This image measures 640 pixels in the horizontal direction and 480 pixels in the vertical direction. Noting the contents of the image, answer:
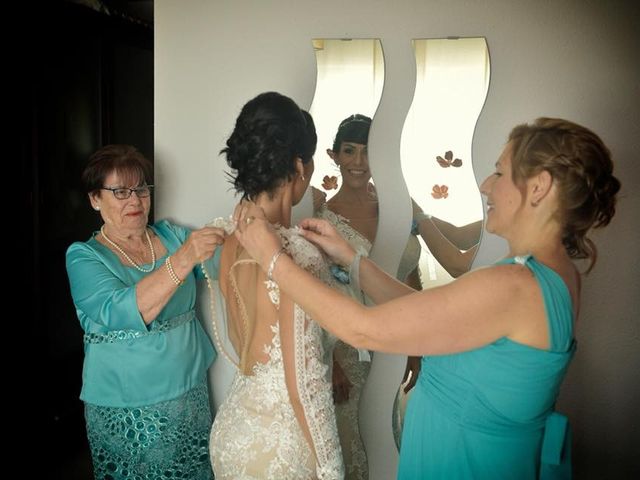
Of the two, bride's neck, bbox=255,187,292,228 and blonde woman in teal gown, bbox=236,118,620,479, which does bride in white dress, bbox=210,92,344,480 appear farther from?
blonde woman in teal gown, bbox=236,118,620,479

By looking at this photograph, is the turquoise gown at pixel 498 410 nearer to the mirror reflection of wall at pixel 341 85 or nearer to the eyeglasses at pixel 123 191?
the mirror reflection of wall at pixel 341 85

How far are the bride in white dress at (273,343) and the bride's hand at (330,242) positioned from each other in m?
0.11

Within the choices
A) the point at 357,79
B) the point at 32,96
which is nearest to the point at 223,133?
the point at 357,79

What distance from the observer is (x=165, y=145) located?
2205mm

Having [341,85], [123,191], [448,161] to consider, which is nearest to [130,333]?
[123,191]

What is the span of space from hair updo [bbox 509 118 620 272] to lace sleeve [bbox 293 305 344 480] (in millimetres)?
550

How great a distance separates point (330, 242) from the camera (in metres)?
1.69

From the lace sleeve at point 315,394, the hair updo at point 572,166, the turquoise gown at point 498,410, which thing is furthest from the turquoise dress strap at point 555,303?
the lace sleeve at point 315,394

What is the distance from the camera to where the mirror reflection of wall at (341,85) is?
6.69ft

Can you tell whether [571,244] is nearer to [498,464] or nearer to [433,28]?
[498,464]

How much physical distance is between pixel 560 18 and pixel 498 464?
1376 mm

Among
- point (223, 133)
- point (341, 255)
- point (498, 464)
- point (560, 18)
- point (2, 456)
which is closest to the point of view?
point (498, 464)

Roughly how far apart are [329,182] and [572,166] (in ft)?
3.22

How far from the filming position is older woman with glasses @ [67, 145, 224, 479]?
192 cm
